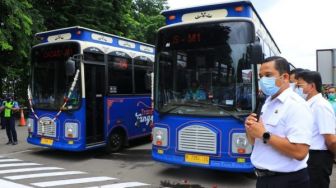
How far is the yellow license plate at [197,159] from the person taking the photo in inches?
317

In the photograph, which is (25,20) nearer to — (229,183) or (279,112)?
(229,183)

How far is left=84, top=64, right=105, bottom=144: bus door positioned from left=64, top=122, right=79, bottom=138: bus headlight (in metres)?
0.33

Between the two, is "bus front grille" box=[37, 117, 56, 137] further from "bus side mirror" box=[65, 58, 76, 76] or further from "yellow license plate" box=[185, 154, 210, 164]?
"yellow license plate" box=[185, 154, 210, 164]

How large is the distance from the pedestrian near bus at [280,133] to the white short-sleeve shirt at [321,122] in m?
1.17

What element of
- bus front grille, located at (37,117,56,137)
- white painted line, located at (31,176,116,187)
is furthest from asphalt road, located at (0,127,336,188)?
bus front grille, located at (37,117,56,137)

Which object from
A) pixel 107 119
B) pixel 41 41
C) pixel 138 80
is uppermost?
pixel 41 41

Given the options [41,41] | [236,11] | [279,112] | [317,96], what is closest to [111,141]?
[41,41]

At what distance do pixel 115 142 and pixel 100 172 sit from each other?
7.96 feet

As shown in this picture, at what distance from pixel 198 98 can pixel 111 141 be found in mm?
4290

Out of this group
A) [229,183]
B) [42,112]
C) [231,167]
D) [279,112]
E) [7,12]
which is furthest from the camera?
[7,12]

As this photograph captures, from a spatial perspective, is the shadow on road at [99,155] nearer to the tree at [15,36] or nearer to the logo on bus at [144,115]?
the logo on bus at [144,115]

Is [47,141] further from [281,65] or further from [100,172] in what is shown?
[281,65]

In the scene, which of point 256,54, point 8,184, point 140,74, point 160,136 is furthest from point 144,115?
point 256,54

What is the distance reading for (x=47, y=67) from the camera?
1123cm
